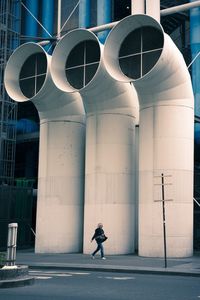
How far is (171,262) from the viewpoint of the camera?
19.1 meters

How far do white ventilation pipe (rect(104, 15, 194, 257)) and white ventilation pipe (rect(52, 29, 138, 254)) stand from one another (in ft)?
3.54

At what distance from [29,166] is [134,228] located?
16510mm

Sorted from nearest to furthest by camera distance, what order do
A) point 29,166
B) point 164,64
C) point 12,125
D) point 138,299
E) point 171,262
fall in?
point 138,299 → point 171,262 → point 164,64 → point 12,125 → point 29,166

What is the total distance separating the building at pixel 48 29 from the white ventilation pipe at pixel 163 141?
4.98 meters

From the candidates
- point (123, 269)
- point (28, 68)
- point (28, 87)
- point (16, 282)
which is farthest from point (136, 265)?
point (28, 68)

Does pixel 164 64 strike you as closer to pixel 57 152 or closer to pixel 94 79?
pixel 94 79

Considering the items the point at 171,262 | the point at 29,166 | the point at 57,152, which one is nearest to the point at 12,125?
the point at 29,166

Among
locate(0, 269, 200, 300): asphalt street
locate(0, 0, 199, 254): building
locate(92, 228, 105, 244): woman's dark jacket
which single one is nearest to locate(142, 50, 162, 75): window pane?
locate(0, 0, 199, 254): building

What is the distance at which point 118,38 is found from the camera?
23.3m

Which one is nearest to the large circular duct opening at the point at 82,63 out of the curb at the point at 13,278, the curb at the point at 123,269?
the curb at the point at 123,269

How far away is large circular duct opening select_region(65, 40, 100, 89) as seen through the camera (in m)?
25.0

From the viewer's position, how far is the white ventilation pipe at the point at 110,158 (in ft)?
75.3

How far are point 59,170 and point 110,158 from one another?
117 inches

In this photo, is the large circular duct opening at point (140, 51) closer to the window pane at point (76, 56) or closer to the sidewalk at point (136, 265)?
the window pane at point (76, 56)
